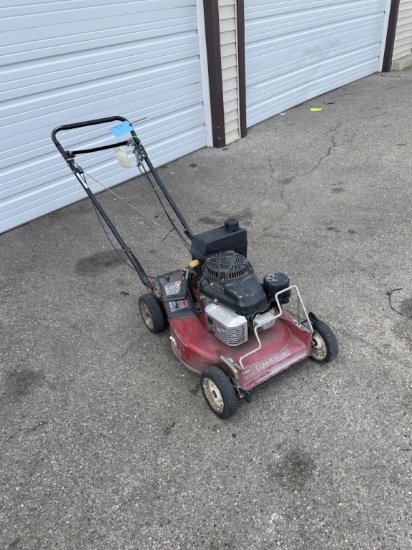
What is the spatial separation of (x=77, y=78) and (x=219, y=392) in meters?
4.13

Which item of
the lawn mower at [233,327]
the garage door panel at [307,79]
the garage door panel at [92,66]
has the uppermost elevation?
the garage door panel at [92,66]

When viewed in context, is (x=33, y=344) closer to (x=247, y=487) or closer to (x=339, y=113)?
(x=247, y=487)

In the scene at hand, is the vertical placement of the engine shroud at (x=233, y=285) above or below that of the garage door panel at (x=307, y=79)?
above

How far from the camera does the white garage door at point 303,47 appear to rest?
24.0 feet

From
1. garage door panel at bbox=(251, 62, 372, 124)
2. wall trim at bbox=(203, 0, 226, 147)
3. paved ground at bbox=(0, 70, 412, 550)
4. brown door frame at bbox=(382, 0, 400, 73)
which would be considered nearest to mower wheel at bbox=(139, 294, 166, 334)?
paved ground at bbox=(0, 70, 412, 550)

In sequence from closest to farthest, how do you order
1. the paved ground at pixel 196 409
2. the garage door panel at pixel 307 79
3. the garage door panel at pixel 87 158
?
the paved ground at pixel 196 409
the garage door panel at pixel 87 158
the garage door panel at pixel 307 79

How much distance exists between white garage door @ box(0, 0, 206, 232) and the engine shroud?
3.19m

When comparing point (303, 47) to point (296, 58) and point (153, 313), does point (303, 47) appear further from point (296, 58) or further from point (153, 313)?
point (153, 313)

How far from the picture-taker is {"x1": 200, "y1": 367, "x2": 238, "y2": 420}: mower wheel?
252cm

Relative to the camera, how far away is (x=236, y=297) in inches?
102

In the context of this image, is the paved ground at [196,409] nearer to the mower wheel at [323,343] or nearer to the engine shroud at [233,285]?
the mower wheel at [323,343]

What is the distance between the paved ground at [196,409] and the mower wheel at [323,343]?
0.30 ft

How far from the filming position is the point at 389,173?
572cm

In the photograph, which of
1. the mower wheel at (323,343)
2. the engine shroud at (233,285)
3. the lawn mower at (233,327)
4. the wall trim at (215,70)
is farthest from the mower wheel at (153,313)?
the wall trim at (215,70)
